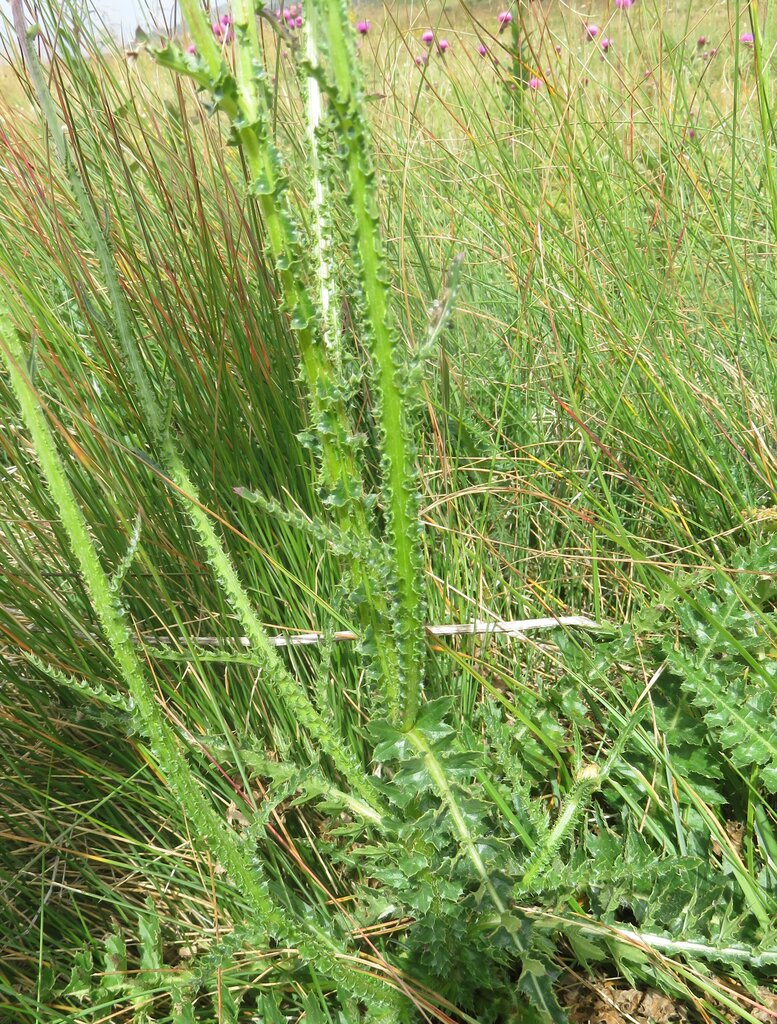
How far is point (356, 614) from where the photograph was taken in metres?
1.10

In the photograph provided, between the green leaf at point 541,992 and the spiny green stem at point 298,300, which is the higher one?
the spiny green stem at point 298,300

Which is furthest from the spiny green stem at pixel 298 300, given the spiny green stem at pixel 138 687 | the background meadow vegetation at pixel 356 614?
the spiny green stem at pixel 138 687

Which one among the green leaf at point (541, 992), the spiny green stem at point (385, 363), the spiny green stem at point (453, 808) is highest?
the spiny green stem at point (385, 363)

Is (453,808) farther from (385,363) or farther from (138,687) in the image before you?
(385,363)

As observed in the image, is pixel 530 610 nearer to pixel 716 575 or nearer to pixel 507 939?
pixel 716 575

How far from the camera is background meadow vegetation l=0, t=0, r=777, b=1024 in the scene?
3.06 ft

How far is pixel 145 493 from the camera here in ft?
4.50

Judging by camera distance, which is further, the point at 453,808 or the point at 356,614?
the point at 356,614

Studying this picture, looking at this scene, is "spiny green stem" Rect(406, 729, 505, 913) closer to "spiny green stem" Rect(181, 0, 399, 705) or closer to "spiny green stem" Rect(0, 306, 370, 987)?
"spiny green stem" Rect(181, 0, 399, 705)

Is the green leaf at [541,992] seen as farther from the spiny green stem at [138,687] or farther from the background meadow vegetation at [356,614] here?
the spiny green stem at [138,687]

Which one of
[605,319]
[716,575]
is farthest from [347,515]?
[605,319]

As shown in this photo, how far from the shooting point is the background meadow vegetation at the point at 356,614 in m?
0.93

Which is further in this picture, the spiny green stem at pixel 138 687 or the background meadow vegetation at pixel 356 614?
the background meadow vegetation at pixel 356 614

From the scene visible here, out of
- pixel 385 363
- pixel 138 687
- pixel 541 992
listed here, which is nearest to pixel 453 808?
pixel 541 992
